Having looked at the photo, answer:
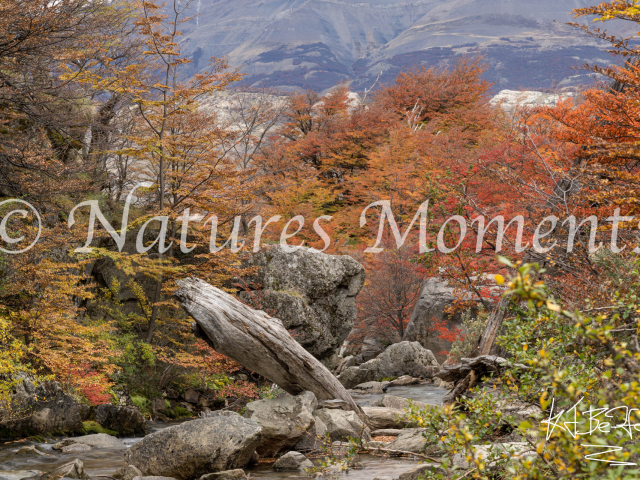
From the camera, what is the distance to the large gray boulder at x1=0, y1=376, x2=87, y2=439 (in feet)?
29.8

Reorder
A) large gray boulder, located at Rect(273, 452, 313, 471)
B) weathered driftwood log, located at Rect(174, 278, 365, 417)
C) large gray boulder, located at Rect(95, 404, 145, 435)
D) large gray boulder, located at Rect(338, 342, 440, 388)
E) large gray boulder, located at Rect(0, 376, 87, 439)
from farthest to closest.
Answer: large gray boulder, located at Rect(338, 342, 440, 388)
large gray boulder, located at Rect(95, 404, 145, 435)
large gray boulder, located at Rect(0, 376, 87, 439)
weathered driftwood log, located at Rect(174, 278, 365, 417)
large gray boulder, located at Rect(273, 452, 313, 471)

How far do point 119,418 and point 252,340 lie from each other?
16.8ft

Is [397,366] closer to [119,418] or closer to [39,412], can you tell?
[119,418]

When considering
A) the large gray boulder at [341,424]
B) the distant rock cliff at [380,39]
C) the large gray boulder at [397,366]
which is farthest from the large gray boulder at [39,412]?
the distant rock cliff at [380,39]

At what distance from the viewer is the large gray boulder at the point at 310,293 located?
1480 cm

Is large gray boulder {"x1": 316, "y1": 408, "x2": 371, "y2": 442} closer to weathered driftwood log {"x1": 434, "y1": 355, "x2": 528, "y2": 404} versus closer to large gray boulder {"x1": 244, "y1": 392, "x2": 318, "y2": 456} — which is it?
large gray boulder {"x1": 244, "y1": 392, "x2": 318, "y2": 456}

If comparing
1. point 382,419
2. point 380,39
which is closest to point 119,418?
point 382,419

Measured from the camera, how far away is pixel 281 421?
322 inches

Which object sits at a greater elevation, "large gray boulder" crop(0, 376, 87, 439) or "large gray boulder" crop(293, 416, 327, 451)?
"large gray boulder" crop(0, 376, 87, 439)

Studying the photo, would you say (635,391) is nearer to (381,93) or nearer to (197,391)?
(197,391)

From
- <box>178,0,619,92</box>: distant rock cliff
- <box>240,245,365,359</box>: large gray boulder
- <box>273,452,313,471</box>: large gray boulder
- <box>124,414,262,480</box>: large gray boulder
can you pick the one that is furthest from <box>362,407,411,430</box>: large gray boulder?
<box>178,0,619,92</box>: distant rock cliff

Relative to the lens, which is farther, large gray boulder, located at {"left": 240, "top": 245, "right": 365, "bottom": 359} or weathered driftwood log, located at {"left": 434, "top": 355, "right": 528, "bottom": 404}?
large gray boulder, located at {"left": 240, "top": 245, "right": 365, "bottom": 359}

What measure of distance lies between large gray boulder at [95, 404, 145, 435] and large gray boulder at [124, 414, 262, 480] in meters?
4.15

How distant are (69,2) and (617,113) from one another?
11.6 meters
